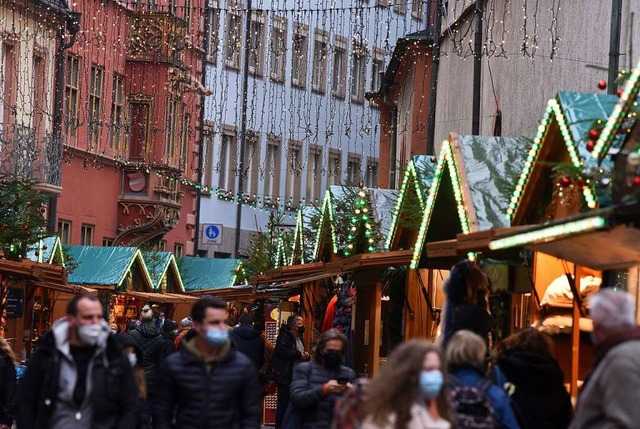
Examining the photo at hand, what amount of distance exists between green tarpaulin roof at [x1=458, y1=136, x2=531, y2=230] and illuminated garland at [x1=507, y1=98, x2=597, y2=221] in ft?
1.10

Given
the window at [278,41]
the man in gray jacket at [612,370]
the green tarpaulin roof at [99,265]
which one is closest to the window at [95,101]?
the green tarpaulin roof at [99,265]

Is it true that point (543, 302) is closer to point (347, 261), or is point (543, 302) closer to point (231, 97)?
point (347, 261)

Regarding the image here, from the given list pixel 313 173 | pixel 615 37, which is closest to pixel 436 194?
pixel 615 37

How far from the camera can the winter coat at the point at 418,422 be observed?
9.62 meters

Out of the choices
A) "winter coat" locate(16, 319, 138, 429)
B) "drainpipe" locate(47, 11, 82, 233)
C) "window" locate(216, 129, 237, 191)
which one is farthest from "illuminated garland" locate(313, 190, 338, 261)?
"window" locate(216, 129, 237, 191)

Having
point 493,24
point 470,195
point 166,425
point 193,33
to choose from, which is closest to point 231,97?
point 193,33

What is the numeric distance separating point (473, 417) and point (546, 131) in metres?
5.96

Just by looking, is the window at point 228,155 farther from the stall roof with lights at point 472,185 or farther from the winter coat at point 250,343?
the stall roof with lights at point 472,185

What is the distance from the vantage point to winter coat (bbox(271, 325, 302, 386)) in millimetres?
24594

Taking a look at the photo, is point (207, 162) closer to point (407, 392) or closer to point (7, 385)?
point (7, 385)

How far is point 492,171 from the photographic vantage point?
19000mm

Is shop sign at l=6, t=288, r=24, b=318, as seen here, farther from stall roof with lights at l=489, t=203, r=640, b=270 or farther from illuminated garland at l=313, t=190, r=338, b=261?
stall roof with lights at l=489, t=203, r=640, b=270

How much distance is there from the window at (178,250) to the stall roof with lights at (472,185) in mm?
42695

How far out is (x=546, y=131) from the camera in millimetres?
16391
